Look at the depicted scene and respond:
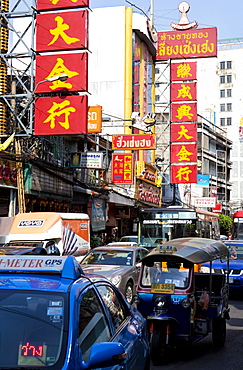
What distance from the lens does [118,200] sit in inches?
1361

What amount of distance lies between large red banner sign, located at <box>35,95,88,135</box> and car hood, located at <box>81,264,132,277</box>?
6.61 metres

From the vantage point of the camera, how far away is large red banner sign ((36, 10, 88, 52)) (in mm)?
20047

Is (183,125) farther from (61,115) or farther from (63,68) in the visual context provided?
(61,115)

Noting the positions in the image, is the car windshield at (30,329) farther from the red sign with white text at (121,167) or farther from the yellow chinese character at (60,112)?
the red sign with white text at (121,167)

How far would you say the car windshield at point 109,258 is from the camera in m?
14.8

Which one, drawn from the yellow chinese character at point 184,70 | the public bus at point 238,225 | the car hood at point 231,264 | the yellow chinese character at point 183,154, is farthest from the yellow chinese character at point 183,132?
the car hood at point 231,264

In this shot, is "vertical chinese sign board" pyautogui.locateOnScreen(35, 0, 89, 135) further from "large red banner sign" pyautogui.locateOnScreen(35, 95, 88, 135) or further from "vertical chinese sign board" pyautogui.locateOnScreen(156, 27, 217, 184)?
"vertical chinese sign board" pyautogui.locateOnScreen(156, 27, 217, 184)

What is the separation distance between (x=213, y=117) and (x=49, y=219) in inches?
2712

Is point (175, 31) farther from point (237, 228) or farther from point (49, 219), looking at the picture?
point (49, 219)

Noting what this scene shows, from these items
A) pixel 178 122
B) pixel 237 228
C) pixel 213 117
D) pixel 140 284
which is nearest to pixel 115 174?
pixel 178 122

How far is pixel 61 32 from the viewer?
66.5ft

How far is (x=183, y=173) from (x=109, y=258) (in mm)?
21296

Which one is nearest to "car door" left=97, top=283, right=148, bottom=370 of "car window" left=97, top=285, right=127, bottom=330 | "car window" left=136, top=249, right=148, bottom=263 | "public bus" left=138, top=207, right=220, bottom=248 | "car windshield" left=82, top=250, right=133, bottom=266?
"car window" left=97, top=285, right=127, bottom=330

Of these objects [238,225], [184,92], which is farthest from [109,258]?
[184,92]
